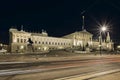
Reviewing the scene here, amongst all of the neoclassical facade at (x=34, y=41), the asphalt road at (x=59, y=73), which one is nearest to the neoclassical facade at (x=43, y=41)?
the neoclassical facade at (x=34, y=41)

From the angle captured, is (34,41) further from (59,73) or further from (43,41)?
(59,73)

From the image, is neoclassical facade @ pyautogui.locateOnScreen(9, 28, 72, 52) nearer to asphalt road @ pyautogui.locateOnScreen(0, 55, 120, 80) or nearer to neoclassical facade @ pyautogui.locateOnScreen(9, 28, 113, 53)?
neoclassical facade @ pyautogui.locateOnScreen(9, 28, 113, 53)

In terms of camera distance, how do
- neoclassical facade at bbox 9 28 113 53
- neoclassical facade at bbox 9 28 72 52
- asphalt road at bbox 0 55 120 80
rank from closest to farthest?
asphalt road at bbox 0 55 120 80
neoclassical facade at bbox 9 28 72 52
neoclassical facade at bbox 9 28 113 53

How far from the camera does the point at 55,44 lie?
146875mm

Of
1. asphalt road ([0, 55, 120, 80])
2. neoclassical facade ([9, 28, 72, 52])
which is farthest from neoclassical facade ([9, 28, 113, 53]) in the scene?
asphalt road ([0, 55, 120, 80])

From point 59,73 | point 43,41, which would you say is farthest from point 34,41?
point 59,73

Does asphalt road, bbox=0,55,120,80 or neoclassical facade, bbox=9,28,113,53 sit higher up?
neoclassical facade, bbox=9,28,113,53

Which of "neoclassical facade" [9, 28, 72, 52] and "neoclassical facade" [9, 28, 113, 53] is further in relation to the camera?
"neoclassical facade" [9, 28, 113, 53]

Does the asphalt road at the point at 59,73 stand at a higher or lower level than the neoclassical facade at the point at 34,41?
lower

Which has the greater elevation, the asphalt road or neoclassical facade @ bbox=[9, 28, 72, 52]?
neoclassical facade @ bbox=[9, 28, 72, 52]

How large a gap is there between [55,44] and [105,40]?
68.4m

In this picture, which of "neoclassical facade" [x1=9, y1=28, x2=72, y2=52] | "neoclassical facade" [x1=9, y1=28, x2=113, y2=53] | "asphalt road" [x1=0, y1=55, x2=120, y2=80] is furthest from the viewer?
"neoclassical facade" [x1=9, y1=28, x2=113, y2=53]

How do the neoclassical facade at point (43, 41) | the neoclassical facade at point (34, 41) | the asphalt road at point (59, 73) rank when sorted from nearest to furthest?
the asphalt road at point (59, 73)
the neoclassical facade at point (34, 41)
the neoclassical facade at point (43, 41)

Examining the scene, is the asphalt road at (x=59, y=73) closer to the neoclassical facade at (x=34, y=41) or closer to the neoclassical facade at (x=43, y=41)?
the neoclassical facade at (x=43, y=41)
